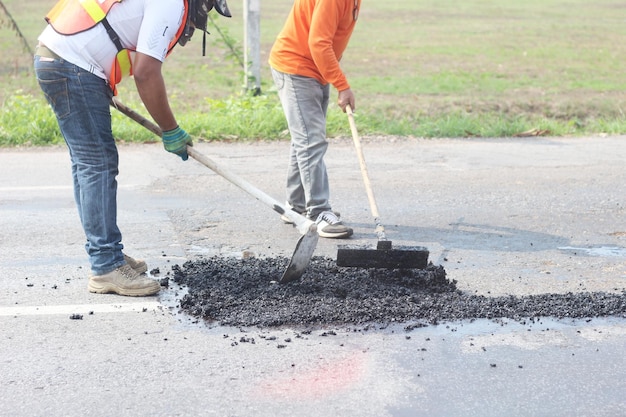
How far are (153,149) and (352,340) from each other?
5222 millimetres

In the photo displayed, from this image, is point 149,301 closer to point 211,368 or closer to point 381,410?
point 211,368

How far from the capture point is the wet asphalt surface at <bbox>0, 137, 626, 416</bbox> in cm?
372

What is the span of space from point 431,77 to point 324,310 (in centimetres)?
1040

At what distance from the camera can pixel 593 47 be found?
59.3ft

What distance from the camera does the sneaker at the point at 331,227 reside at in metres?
6.20

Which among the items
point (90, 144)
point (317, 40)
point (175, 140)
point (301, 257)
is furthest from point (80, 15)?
point (317, 40)

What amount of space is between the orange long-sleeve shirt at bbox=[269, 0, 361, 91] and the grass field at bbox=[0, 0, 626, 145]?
3.39m

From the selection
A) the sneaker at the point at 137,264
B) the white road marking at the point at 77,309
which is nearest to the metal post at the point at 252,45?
the sneaker at the point at 137,264

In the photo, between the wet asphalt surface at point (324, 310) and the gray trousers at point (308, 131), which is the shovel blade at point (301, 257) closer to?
the wet asphalt surface at point (324, 310)

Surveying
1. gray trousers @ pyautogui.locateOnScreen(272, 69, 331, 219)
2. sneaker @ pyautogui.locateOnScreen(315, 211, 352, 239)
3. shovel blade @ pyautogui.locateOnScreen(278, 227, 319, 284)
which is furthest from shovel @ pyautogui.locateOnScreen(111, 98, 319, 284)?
gray trousers @ pyautogui.locateOnScreen(272, 69, 331, 219)

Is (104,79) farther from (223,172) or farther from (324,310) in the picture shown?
(324,310)

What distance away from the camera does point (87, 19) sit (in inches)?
178

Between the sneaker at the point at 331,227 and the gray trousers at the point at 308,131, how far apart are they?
0.12m

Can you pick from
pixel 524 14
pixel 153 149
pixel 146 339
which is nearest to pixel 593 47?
pixel 524 14
